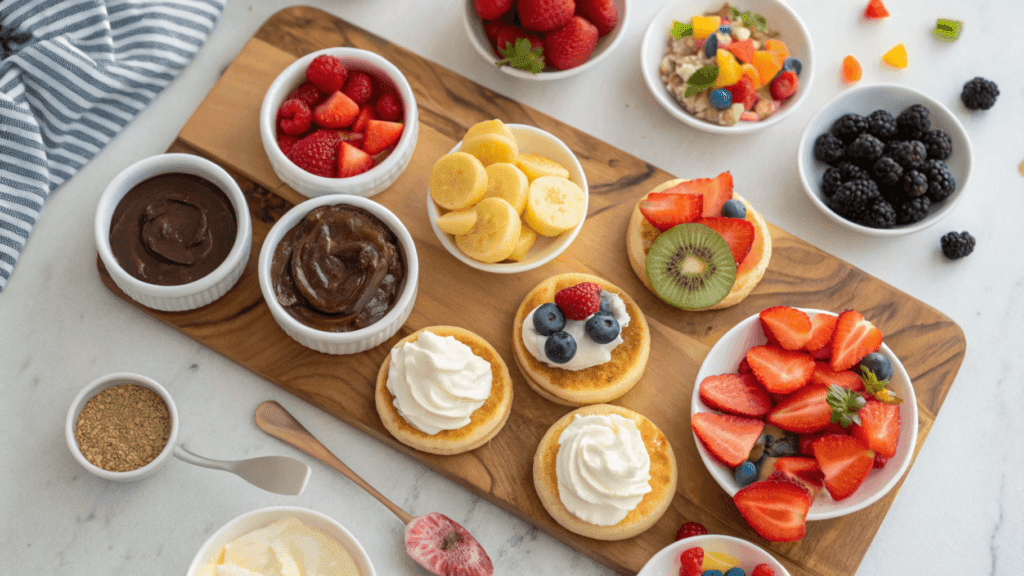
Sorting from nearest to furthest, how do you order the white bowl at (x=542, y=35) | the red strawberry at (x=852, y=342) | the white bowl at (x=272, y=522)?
the white bowl at (x=272, y=522)
the red strawberry at (x=852, y=342)
the white bowl at (x=542, y=35)

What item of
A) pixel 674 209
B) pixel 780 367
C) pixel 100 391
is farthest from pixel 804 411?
pixel 100 391

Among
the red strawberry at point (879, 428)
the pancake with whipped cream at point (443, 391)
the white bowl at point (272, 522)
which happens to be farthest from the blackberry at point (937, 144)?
the white bowl at point (272, 522)

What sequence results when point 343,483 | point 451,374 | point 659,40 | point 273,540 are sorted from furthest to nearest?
point 659,40 < point 343,483 < point 451,374 < point 273,540

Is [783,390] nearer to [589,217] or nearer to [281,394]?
[589,217]

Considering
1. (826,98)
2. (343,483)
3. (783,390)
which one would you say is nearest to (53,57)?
(343,483)

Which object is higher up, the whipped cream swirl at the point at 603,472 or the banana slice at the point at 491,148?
the banana slice at the point at 491,148

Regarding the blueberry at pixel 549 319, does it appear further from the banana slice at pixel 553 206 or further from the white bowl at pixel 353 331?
the white bowl at pixel 353 331
